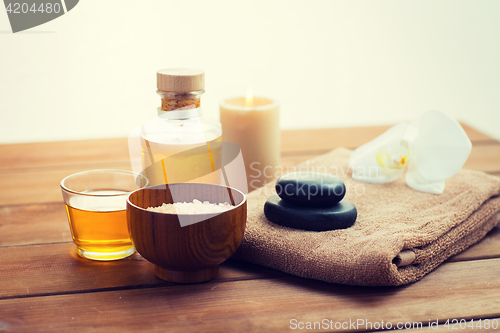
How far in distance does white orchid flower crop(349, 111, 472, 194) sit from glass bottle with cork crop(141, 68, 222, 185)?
0.80 ft

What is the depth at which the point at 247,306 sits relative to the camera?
440 mm

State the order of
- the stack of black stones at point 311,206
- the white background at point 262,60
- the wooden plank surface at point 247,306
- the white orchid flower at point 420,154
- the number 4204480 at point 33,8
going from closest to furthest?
the wooden plank surface at point 247,306, the stack of black stones at point 311,206, the white orchid flower at point 420,154, the number 4204480 at point 33,8, the white background at point 262,60

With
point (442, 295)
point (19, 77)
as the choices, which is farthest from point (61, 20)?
point (442, 295)

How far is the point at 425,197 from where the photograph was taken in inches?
25.3

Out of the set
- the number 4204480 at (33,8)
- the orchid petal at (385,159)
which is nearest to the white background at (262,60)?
the number 4204480 at (33,8)

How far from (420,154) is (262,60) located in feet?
3.44

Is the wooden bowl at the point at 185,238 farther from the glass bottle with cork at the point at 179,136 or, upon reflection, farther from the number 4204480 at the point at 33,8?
the number 4204480 at the point at 33,8

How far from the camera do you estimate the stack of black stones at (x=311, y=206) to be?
0.54 meters

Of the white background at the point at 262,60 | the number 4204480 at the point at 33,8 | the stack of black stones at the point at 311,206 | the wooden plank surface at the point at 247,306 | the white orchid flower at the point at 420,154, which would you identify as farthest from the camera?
the white background at the point at 262,60

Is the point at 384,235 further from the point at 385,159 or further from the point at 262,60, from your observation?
the point at 262,60

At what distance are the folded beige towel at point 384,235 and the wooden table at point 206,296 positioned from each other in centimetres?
1

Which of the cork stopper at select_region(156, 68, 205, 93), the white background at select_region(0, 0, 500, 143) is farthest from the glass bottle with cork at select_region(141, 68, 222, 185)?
the white background at select_region(0, 0, 500, 143)

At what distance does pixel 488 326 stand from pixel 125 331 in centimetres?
31

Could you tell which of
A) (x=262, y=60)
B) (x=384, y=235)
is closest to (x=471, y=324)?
(x=384, y=235)
